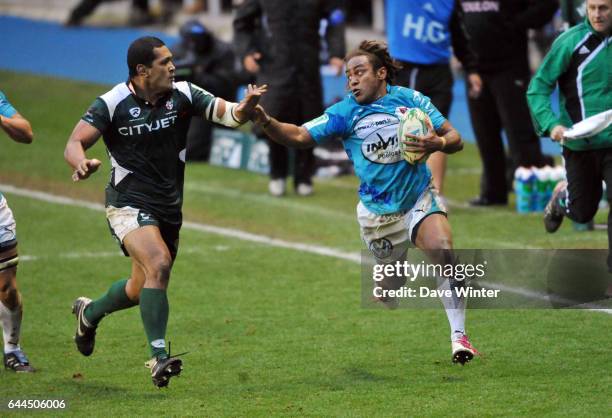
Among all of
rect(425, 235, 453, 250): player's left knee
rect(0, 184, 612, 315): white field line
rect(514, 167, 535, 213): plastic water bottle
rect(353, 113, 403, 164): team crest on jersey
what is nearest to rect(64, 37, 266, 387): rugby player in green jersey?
rect(353, 113, 403, 164): team crest on jersey

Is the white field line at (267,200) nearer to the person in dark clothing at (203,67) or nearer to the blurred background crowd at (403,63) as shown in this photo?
the blurred background crowd at (403,63)

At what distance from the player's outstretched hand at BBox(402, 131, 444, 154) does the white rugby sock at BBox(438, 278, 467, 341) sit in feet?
2.77

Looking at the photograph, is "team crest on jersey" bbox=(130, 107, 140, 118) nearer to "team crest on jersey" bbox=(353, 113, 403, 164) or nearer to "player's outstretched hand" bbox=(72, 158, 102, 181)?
"player's outstretched hand" bbox=(72, 158, 102, 181)

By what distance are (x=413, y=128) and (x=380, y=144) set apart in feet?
1.21

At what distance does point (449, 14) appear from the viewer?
528 inches

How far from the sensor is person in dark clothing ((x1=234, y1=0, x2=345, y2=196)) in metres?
15.1

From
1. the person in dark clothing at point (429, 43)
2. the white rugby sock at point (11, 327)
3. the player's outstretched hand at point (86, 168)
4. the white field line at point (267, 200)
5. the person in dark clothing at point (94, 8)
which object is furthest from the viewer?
the person in dark clothing at point (94, 8)

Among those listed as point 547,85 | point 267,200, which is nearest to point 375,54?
point 547,85

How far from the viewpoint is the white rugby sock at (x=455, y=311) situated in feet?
28.0

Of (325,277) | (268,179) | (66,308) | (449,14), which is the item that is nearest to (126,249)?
(66,308)

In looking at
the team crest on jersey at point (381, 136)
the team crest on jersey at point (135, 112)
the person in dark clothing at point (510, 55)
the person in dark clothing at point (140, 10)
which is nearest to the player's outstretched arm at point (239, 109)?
the team crest on jersey at point (135, 112)

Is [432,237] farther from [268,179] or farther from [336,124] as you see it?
[268,179]

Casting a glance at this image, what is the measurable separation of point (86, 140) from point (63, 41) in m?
19.5

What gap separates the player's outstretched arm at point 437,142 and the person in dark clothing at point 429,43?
4.50 metres
